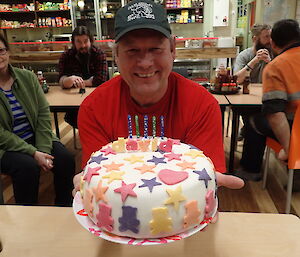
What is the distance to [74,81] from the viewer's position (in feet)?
9.54

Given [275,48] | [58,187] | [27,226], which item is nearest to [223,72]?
[275,48]

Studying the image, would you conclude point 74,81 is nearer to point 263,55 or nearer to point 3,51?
point 3,51

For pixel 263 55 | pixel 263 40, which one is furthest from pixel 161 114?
pixel 263 40

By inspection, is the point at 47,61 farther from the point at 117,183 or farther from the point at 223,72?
the point at 117,183

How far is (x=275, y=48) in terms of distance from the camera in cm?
224

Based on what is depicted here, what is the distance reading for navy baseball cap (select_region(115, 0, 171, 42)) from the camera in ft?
3.15

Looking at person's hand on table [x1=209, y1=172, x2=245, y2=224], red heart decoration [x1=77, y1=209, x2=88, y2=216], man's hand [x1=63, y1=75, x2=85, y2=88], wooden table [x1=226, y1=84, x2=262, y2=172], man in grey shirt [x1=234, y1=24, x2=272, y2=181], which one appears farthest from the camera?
man's hand [x1=63, y1=75, x2=85, y2=88]

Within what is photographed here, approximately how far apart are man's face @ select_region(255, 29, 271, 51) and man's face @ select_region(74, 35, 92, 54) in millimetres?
1784

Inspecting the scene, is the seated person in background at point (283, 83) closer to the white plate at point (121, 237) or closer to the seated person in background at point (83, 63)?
the white plate at point (121, 237)

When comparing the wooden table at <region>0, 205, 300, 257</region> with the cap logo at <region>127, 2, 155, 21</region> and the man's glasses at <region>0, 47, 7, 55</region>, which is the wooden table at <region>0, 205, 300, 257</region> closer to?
the cap logo at <region>127, 2, 155, 21</region>

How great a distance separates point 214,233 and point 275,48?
1771 mm

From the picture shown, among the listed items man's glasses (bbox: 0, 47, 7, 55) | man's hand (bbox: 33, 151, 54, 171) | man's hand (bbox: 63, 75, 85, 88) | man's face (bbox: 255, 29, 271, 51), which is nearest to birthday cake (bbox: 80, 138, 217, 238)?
man's hand (bbox: 33, 151, 54, 171)

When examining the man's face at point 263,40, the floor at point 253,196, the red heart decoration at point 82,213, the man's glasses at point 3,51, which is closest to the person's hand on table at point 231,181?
the red heart decoration at point 82,213

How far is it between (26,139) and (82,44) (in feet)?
4.46
